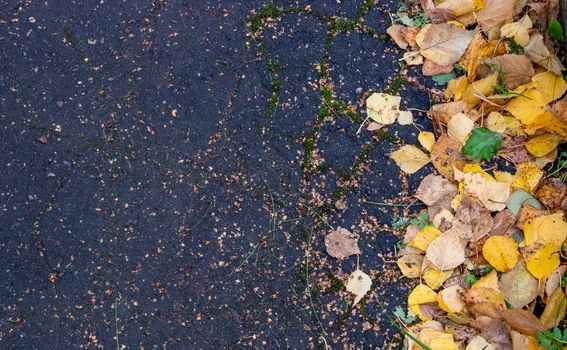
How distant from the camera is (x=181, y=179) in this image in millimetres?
2377

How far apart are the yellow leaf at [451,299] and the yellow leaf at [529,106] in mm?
736

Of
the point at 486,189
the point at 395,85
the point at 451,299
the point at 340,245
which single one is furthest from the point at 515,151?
the point at 340,245

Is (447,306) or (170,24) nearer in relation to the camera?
(447,306)

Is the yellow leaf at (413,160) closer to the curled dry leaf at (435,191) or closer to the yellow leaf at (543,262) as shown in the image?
the curled dry leaf at (435,191)

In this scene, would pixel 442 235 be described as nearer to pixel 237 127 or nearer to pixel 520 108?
pixel 520 108

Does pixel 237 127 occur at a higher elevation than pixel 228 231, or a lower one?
higher

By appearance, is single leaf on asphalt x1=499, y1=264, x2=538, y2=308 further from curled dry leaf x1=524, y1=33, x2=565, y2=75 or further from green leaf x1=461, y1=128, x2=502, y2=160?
curled dry leaf x1=524, y1=33, x2=565, y2=75

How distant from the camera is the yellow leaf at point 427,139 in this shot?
95.7 inches

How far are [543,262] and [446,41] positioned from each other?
3.19ft

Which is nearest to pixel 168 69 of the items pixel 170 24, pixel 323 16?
pixel 170 24

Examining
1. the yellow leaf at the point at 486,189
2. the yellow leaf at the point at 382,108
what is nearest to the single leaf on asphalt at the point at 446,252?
the yellow leaf at the point at 486,189

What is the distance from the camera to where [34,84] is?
239cm

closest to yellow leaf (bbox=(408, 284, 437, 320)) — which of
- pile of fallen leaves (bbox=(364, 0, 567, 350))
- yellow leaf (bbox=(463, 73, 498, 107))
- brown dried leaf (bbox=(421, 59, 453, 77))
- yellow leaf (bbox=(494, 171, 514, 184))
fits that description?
pile of fallen leaves (bbox=(364, 0, 567, 350))

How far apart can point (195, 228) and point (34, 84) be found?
883mm
